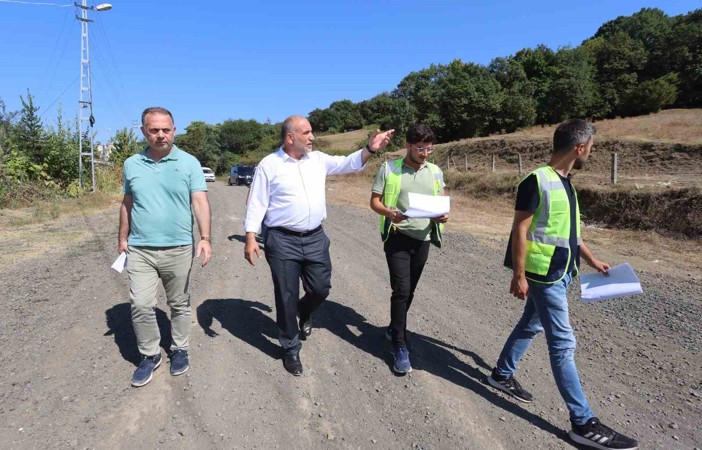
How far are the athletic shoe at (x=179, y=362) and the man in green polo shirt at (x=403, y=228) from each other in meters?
1.64

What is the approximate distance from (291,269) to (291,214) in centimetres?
44

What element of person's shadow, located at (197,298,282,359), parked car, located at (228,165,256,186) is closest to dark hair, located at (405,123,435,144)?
person's shadow, located at (197,298,282,359)

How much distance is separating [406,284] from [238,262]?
4.06 metres

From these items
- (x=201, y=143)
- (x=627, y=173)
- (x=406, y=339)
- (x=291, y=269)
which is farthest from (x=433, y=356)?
(x=201, y=143)

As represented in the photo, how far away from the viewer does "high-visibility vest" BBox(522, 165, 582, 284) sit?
2488 mm

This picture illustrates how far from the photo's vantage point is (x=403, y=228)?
3.24 m

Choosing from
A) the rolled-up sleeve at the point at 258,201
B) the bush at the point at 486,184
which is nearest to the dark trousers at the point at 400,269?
the rolled-up sleeve at the point at 258,201

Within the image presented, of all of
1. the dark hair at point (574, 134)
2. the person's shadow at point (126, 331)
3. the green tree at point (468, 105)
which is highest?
the green tree at point (468, 105)

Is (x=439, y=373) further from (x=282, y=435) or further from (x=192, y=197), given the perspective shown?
(x=192, y=197)

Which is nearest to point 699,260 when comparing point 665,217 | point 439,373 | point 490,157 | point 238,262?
point 665,217

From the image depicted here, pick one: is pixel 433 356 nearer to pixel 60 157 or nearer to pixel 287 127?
A: pixel 287 127

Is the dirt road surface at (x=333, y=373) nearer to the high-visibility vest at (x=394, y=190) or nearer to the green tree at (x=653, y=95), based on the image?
the high-visibility vest at (x=394, y=190)

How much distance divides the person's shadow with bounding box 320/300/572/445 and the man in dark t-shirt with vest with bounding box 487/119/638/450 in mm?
270

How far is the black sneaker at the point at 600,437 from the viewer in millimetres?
2402
